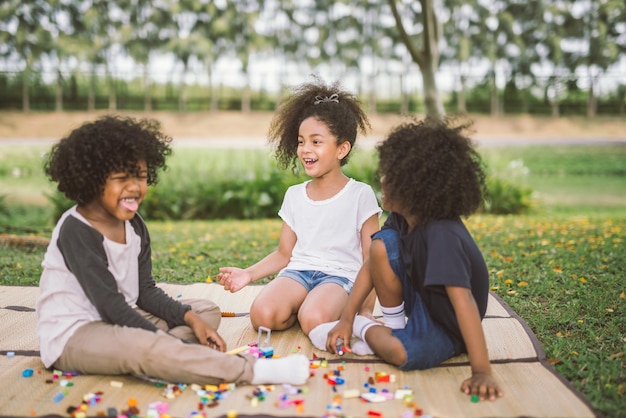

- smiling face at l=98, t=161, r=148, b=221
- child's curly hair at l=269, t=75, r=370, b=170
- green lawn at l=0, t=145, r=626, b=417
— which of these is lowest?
green lawn at l=0, t=145, r=626, b=417

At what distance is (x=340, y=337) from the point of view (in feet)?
10.2

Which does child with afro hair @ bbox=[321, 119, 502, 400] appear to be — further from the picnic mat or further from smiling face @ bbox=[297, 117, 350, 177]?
smiling face @ bbox=[297, 117, 350, 177]

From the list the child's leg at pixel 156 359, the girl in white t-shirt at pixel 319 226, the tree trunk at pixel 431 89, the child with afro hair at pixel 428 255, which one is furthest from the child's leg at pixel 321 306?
the tree trunk at pixel 431 89

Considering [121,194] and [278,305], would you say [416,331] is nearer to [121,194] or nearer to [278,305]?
[278,305]

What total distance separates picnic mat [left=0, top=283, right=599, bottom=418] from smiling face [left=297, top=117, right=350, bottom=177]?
1.04 m

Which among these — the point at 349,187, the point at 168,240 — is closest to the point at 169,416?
the point at 349,187

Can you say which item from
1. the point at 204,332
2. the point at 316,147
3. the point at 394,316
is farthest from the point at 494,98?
the point at 204,332

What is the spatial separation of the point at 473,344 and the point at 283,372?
0.82 metres

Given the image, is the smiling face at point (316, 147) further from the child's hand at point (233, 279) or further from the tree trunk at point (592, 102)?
the tree trunk at point (592, 102)

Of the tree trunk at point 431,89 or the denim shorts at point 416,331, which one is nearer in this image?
the denim shorts at point 416,331

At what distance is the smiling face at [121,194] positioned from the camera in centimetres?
282

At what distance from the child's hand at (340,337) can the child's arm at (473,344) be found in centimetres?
66

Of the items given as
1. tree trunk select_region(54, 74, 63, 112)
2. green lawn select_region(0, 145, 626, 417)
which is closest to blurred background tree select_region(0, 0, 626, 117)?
tree trunk select_region(54, 74, 63, 112)

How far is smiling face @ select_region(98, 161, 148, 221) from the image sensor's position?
111 inches
